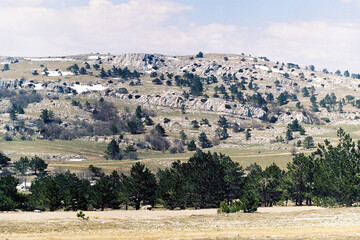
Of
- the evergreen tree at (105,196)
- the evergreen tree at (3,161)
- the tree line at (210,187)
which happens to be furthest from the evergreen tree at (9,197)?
the evergreen tree at (3,161)

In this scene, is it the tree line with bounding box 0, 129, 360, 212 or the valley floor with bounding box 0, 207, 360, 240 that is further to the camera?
the tree line with bounding box 0, 129, 360, 212

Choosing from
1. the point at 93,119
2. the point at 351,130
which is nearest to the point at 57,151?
the point at 93,119

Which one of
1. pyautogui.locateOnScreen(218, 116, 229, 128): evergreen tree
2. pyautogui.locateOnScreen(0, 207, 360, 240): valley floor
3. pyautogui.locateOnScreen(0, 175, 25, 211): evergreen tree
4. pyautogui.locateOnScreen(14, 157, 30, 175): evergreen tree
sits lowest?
pyautogui.locateOnScreen(14, 157, 30, 175): evergreen tree

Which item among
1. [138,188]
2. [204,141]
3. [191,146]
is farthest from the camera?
[204,141]

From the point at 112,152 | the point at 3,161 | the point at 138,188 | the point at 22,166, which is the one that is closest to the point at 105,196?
the point at 138,188

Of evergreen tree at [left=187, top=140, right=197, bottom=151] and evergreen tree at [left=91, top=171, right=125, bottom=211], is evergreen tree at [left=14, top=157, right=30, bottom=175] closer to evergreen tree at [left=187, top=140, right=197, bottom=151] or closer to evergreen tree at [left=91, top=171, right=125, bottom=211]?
evergreen tree at [left=91, top=171, right=125, bottom=211]

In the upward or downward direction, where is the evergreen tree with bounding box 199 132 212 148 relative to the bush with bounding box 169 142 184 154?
upward

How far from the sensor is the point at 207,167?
6662cm

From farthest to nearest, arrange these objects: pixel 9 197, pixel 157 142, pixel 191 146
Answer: pixel 157 142 < pixel 191 146 < pixel 9 197

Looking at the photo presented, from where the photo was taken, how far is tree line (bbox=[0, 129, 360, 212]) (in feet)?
178

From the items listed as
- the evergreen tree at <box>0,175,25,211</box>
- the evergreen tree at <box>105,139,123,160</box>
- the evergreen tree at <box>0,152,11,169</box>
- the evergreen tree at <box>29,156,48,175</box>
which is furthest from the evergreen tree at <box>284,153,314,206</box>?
the evergreen tree at <box>105,139,123,160</box>

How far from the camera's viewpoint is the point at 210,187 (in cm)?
6462

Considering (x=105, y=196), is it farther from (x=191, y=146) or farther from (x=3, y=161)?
(x=191, y=146)

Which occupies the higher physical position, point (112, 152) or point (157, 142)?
point (157, 142)
